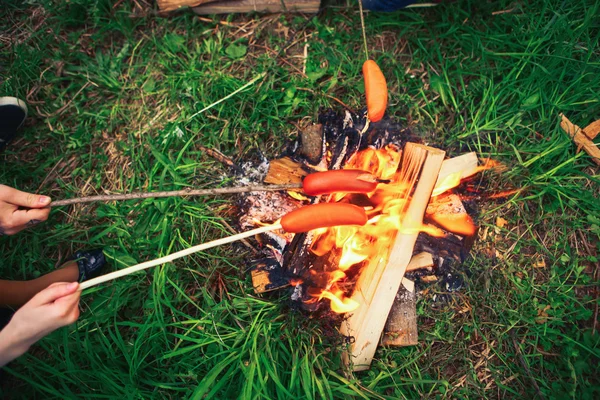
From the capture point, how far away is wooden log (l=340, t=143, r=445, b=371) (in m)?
2.51

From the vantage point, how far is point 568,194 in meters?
2.86

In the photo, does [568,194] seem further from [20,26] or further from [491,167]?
[20,26]

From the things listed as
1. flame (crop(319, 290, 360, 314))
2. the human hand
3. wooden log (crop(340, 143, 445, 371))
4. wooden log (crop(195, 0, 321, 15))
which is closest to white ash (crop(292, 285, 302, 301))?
flame (crop(319, 290, 360, 314))

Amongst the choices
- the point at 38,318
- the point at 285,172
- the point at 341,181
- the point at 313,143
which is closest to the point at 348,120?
the point at 313,143

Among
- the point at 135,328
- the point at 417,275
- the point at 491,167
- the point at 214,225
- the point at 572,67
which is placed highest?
the point at 572,67

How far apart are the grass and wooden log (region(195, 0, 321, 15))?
0.07 meters

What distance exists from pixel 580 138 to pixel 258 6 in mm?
2774

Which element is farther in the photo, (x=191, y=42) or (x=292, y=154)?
(x=191, y=42)

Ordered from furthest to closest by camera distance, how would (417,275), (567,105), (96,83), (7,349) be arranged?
(96,83) < (567,105) < (417,275) < (7,349)

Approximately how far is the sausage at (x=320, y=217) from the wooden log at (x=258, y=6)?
1940mm

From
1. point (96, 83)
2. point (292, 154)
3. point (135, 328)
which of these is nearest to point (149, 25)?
point (96, 83)

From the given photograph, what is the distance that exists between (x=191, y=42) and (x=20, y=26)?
1.55 m

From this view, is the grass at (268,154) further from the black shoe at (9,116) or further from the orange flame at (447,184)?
the orange flame at (447,184)

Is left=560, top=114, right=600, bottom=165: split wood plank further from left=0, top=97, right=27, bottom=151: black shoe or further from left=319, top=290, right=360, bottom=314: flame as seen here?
left=0, top=97, right=27, bottom=151: black shoe
